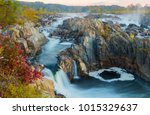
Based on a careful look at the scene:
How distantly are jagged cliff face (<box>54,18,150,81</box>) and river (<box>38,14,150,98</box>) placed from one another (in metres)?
0.46

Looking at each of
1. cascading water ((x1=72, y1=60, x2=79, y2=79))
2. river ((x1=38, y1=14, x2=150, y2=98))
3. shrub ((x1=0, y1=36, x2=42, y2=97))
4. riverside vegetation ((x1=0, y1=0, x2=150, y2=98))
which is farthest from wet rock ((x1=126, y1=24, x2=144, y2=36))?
shrub ((x1=0, y1=36, x2=42, y2=97))

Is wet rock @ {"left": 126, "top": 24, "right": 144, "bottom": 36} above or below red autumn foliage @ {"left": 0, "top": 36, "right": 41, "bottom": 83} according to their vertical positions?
below

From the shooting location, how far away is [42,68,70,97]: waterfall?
1504 cm

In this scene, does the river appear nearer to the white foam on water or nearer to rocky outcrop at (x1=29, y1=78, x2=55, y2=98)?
the white foam on water

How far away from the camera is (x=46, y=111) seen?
4348 mm

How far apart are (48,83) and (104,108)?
6.51 meters

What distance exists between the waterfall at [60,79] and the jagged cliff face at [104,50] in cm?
119

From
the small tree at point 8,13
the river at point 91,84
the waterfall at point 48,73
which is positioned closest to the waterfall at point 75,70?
the river at point 91,84

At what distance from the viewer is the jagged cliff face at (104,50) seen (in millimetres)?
18672

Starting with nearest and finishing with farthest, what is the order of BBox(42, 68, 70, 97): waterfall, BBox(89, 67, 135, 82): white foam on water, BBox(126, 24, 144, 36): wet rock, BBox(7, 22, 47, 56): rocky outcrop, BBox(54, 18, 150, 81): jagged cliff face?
BBox(42, 68, 70, 97): waterfall → BBox(89, 67, 135, 82): white foam on water → BBox(7, 22, 47, 56): rocky outcrop → BBox(54, 18, 150, 81): jagged cliff face → BBox(126, 24, 144, 36): wet rock

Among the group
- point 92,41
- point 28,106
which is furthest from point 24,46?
point 28,106

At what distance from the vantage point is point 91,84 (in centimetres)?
1662

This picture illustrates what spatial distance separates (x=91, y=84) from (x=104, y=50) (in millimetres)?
3811

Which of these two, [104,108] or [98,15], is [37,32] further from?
[104,108]
